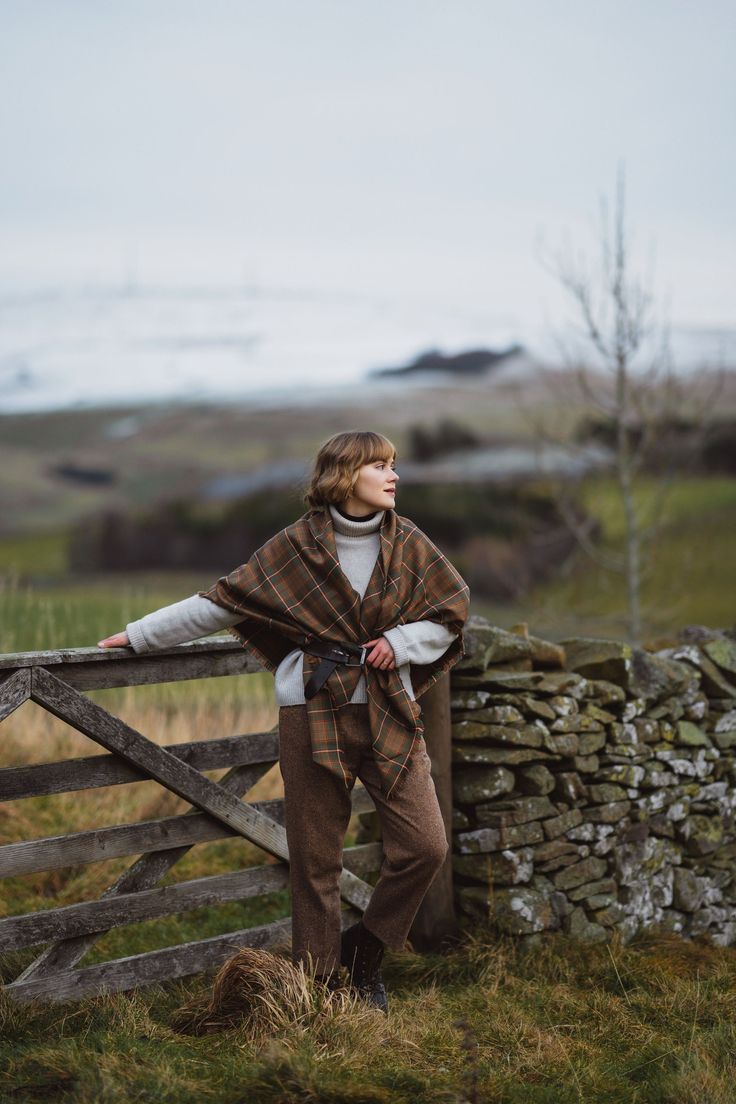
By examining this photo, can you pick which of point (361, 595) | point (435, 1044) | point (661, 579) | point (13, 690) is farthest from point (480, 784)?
point (661, 579)

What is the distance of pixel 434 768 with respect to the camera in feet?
15.5

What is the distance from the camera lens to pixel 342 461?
3.54m

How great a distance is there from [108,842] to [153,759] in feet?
1.08

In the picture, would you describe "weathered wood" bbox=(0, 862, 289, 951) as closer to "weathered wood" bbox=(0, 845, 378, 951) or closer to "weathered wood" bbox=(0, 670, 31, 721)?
"weathered wood" bbox=(0, 845, 378, 951)

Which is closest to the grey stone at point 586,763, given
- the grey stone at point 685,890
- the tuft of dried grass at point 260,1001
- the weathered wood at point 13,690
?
the grey stone at point 685,890

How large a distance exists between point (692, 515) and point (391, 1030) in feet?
56.3

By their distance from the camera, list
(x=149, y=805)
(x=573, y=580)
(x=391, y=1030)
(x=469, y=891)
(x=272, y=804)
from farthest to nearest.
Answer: (x=573, y=580) → (x=149, y=805) → (x=469, y=891) → (x=272, y=804) → (x=391, y=1030)

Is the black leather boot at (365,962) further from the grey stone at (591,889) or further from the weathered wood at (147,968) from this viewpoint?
the grey stone at (591,889)

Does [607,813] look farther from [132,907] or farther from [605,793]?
[132,907]

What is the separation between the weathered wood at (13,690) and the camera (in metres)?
3.51

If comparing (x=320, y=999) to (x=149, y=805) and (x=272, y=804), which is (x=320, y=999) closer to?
(x=272, y=804)

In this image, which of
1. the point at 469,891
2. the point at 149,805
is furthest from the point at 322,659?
the point at 149,805

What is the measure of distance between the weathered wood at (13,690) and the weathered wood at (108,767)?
21 centimetres

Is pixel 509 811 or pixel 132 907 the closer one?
pixel 132 907
